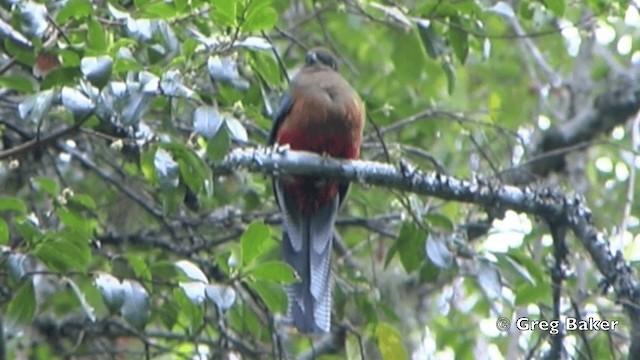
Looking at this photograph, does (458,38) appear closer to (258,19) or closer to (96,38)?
(258,19)

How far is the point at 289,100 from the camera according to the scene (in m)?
4.37

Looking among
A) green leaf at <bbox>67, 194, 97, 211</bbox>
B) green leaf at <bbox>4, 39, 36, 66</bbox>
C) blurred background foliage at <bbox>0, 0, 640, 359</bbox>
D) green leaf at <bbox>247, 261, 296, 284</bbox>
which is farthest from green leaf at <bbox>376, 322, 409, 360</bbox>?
green leaf at <bbox>4, 39, 36, 66</bbox>

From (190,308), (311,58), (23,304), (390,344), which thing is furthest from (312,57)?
(23,304)

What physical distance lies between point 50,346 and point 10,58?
143 centimetres

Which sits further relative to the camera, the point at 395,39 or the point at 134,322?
the point at 395,39

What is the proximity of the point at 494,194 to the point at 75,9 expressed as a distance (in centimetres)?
124

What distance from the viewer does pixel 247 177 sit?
4359 mm

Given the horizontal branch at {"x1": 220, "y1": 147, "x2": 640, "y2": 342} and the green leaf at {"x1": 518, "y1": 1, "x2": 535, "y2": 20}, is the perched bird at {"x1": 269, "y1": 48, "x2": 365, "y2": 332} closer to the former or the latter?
the horizontal branch at {"x1": 220, "y1": 147, "x2": 640, "y2": 342}

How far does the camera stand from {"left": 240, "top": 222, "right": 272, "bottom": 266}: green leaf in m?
3.35

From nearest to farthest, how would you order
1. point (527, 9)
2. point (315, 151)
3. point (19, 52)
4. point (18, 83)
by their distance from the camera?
point (19, 52) < point (18, 83) < point (315, 151) < point (527, 9)

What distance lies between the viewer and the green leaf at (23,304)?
336 centimetres

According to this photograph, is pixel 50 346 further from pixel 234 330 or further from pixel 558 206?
pixel 558 206

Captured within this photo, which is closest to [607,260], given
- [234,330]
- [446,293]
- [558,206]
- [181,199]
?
[558,206]

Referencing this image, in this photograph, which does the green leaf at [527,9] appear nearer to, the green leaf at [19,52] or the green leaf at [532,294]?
the green leaf at [532,294]
